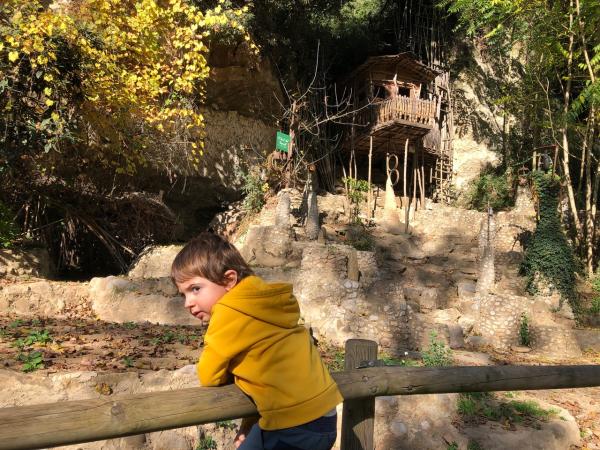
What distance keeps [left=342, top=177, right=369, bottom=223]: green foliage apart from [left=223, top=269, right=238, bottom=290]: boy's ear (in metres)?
12.9

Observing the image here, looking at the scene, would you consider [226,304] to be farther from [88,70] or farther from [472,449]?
[88,70]

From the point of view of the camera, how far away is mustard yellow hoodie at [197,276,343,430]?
1.57 meters

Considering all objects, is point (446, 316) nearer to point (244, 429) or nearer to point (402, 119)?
point (402, 119)

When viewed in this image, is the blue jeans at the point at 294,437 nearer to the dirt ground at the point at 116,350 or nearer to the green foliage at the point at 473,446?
the dirt ground at the point at 116,350

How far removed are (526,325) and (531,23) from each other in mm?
8302

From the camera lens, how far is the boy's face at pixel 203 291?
174cm

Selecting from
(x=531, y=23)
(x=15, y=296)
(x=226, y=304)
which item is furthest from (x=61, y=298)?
(x=531, y=23)

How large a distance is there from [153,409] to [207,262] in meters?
0.58

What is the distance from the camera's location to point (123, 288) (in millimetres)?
8305

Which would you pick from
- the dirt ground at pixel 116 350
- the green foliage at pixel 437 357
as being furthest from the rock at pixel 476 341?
the green foliage at pixel 437 357

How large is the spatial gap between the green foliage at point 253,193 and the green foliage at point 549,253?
24.4 feet

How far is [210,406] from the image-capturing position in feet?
5.29

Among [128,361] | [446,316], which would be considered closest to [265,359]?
Result: [128,361]

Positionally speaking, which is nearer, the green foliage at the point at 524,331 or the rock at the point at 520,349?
the rock at the point at 520,349
